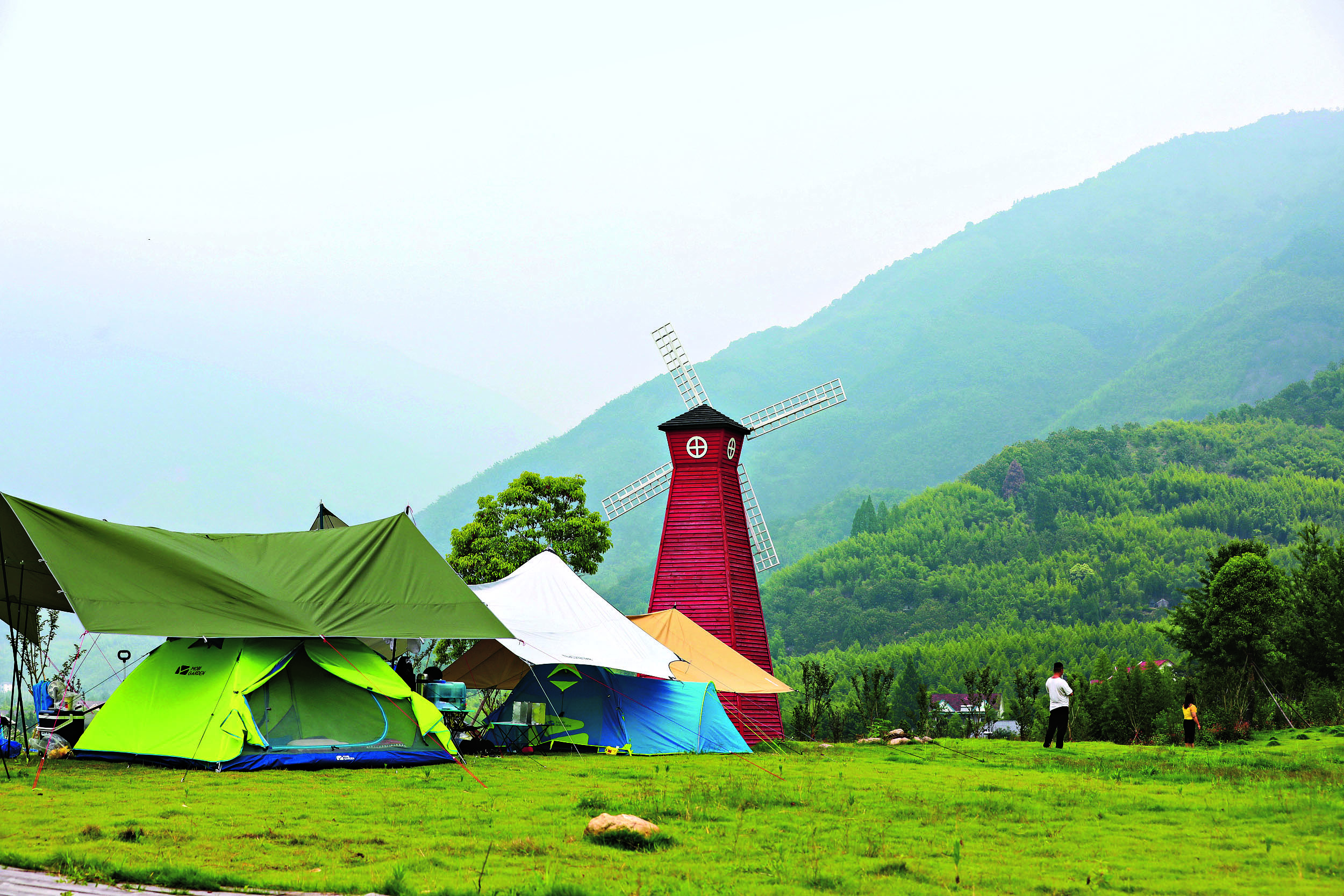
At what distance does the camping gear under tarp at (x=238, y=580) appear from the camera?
47.9 feet

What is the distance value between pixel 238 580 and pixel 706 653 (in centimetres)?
1245

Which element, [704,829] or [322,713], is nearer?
[704,829]

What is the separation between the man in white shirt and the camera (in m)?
19.4

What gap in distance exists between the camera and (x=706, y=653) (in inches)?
1015

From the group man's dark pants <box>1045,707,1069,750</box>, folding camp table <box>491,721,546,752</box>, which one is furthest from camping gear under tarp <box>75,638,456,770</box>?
man's dark pants <box>1045,707,1069,750</box>

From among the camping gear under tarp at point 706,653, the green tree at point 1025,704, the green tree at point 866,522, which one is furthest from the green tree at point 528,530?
→ the green tree at point 866,522

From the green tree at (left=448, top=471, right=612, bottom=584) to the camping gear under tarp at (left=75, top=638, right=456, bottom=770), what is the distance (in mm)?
24062

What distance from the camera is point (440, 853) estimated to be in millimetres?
7945

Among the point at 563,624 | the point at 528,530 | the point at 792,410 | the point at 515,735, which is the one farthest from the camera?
the point at 792,410

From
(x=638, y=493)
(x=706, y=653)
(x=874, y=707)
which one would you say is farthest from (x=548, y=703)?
(x=638, y=493)

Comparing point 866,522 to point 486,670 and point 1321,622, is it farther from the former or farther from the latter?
point 486,670

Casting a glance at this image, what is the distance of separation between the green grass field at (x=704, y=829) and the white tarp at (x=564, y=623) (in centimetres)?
471

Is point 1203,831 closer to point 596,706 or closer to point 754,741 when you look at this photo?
point 596,706

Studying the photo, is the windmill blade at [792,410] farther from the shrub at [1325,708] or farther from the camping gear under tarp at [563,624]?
the shrub at [1325,708]
